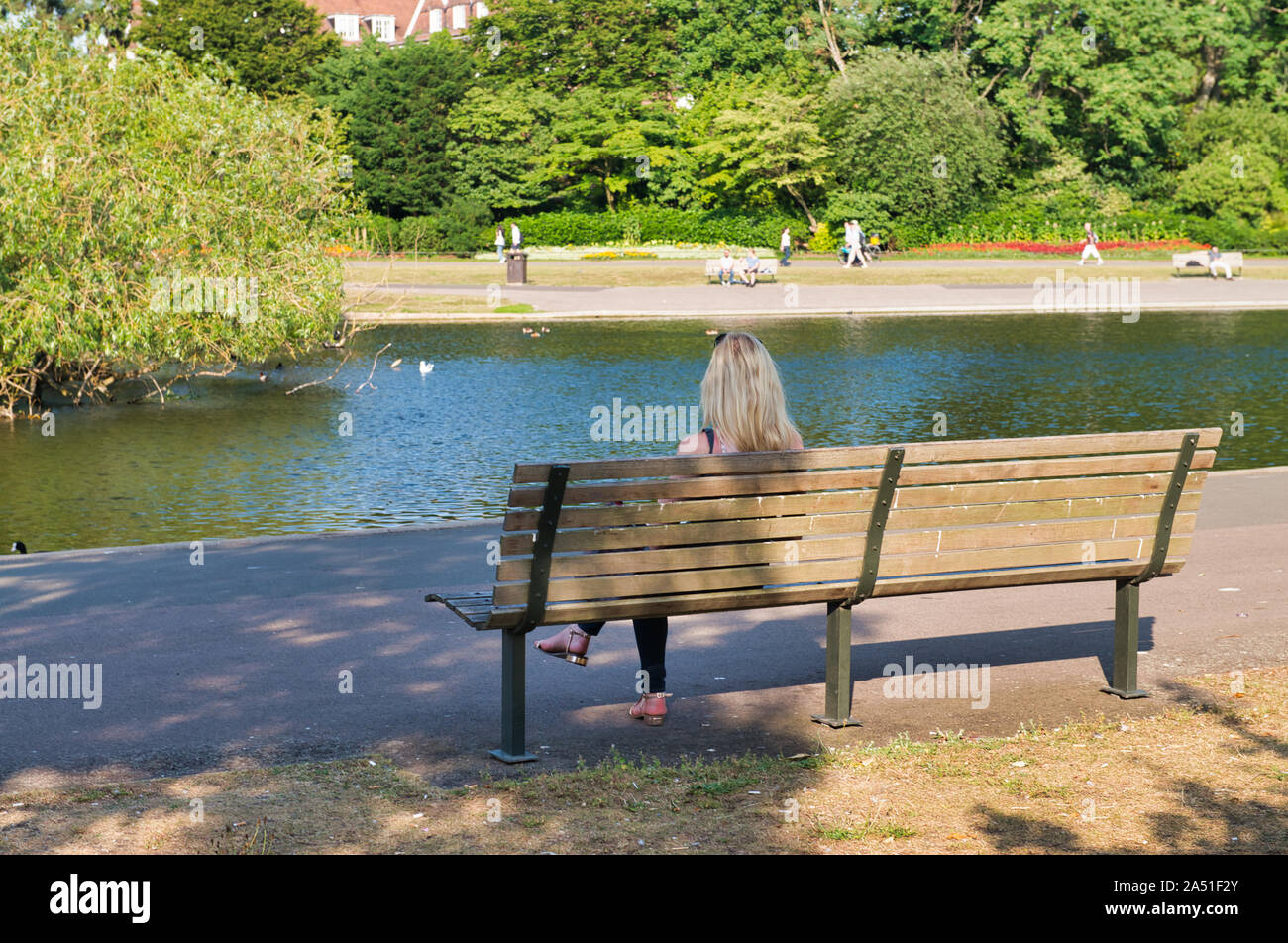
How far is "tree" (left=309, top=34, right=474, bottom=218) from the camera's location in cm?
6412

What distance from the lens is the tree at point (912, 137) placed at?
58281mm

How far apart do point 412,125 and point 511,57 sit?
710 centimetres

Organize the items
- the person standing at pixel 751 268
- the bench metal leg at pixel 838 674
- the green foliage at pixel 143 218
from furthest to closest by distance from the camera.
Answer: the person standing at pixel 751 268, the green foliage at pixel 143 218, the bench metal leg at pixel 838 674

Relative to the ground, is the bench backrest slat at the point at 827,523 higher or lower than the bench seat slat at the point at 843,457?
lower

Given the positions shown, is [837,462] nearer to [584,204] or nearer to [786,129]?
[786,129]

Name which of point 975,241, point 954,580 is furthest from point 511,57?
point 954,580

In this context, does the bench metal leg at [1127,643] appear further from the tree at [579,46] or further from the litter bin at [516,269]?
the tree at [579,46]

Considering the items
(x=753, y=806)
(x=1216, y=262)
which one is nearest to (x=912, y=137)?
(x=1216, y=262)

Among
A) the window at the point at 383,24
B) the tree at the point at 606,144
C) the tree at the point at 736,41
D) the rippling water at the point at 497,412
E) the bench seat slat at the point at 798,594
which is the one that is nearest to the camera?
the bench seat slat at the point at 798,594

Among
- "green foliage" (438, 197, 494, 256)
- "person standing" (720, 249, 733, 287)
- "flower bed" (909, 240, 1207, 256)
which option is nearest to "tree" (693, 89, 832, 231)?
"flower bed" (909, 240, 1207, 256)

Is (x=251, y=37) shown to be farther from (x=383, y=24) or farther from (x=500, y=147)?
(x=383, y=24)

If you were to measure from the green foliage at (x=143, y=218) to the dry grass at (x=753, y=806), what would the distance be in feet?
50.6

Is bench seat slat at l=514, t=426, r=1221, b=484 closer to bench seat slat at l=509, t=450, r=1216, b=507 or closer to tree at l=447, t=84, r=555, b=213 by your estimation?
bench seat slat at l=509, t=450, r=1216, b=507

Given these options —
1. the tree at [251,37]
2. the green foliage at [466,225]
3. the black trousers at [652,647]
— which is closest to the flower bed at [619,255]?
the green foliage at [466,225]
